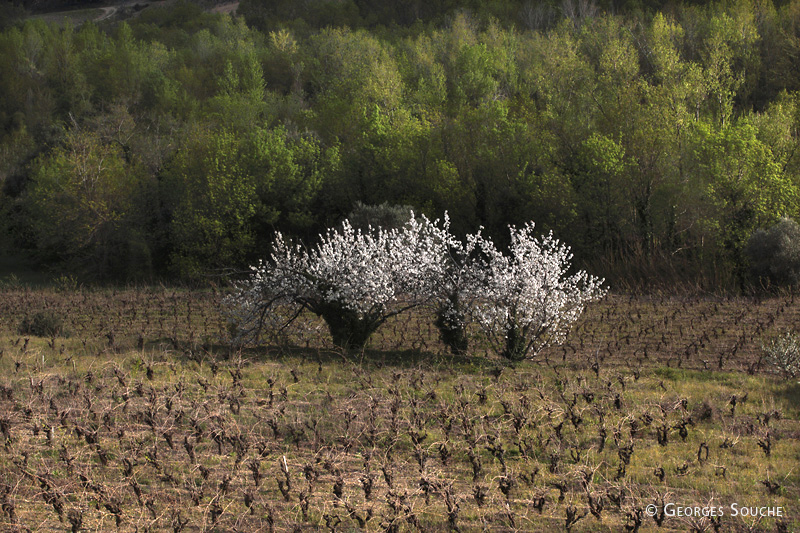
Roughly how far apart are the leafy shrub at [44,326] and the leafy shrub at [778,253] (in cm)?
2083

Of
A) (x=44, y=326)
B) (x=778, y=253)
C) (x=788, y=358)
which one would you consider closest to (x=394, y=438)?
(x=788, y=358)

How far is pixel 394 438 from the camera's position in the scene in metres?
9.60

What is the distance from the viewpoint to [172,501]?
811 cm

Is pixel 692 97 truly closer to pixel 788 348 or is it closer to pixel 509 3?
pixel 788 348

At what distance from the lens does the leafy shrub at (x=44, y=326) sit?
19.1 metres

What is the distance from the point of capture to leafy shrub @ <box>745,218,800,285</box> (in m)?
22.8

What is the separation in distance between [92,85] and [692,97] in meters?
58.3

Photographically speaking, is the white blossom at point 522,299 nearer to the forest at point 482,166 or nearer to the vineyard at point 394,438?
the vineyard at point 394,438

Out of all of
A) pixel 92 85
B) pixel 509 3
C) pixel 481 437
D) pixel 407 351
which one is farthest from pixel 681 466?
pixel 509 3

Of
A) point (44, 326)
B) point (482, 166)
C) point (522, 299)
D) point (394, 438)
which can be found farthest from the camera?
point (482, 166)

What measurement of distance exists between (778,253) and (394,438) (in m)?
18.0

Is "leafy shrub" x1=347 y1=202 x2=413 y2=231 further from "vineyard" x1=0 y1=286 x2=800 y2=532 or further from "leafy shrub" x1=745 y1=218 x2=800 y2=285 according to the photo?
"vineyard" x1=0 y1=286 x2=800 y2=532

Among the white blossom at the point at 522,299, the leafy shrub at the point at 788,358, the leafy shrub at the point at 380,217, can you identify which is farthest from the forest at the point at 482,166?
the white blossom at the point at 522,299

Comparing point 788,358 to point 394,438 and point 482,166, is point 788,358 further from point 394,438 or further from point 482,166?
point 482,166
